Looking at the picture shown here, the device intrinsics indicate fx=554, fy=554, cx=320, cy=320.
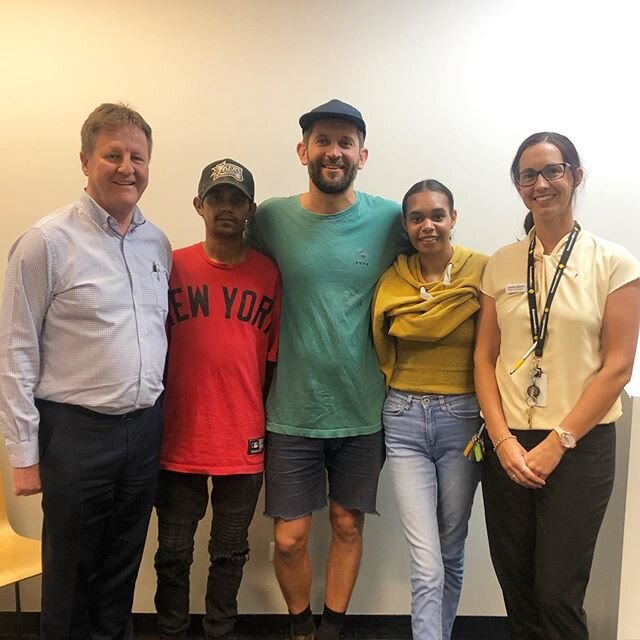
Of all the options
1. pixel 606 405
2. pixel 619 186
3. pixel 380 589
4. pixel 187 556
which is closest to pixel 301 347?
pixel 187 556

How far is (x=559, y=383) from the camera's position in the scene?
1.57 m

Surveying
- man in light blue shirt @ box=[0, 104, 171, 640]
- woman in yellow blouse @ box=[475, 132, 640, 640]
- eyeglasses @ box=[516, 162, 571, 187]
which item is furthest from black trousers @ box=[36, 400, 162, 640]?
eyeglasses @ box=[516, 162, 571, 187]

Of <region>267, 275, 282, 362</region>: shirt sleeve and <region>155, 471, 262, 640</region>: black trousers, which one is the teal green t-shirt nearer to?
<region>267, 275, 282, 362</region>: shirt sleeve

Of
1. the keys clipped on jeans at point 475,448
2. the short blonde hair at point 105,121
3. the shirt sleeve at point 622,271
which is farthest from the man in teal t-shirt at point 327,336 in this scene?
the shirt sleeve at point 622,271

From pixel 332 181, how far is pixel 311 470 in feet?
Answer: 3.31

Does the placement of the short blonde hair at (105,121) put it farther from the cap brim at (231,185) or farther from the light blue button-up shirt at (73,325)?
the cap brim at (231,185)

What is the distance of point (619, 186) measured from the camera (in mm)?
2365

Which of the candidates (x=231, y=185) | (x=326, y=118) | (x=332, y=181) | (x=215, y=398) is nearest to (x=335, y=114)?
(x=326, y=118)

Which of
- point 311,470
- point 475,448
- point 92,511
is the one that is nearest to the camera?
point 92,511

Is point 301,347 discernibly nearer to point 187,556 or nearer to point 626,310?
point 187,556

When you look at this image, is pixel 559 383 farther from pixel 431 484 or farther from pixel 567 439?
pixel 431 484

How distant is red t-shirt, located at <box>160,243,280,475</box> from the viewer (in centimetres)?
185

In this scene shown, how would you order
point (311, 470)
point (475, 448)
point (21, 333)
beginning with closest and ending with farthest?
point (21, 333)
point (475, 448)
point (311, 470)

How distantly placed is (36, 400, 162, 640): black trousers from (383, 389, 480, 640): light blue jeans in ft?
2.64
